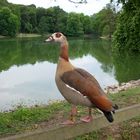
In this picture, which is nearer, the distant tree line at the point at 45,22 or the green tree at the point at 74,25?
the distant tree line at the point at 45,22

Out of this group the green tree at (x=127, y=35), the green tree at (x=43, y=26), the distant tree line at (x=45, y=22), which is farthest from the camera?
the green tree at (x=43, y=26)

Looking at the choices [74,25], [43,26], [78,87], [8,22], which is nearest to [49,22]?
[43,26]

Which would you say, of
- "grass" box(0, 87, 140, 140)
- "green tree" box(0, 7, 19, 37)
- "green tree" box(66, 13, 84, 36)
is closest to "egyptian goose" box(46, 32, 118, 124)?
"grass" box(0, 87, 140, 140)

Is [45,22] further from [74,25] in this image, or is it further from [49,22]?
[74,25]

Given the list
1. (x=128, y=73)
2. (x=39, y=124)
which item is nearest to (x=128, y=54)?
(x=128, y=73)

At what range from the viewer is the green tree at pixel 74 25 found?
4909 inches

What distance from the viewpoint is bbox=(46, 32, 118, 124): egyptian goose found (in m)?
4.02

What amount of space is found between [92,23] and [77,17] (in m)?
5.64

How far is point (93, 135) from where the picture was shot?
7070 mm

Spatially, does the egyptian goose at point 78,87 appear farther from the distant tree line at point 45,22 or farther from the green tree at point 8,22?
the green tree at point 8,22

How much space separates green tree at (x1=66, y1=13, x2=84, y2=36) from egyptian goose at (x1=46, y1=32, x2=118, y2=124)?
119 metres

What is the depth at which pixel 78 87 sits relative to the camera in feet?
13.4

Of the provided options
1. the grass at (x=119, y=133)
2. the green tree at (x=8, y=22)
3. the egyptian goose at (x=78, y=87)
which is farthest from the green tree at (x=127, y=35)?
the green tree at (x=8, y=22)

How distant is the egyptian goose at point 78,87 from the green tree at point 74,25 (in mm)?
118807
